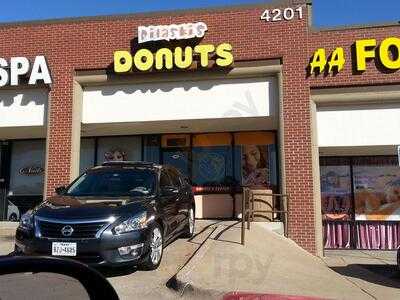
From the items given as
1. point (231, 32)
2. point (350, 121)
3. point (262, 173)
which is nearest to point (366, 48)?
point (350, 121)

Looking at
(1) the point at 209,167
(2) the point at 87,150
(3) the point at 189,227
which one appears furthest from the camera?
(2) the point at 87,150

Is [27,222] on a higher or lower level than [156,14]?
lower

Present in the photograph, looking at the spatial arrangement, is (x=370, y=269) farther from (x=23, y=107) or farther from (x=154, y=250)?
(x=23, y=107)

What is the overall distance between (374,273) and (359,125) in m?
4.69

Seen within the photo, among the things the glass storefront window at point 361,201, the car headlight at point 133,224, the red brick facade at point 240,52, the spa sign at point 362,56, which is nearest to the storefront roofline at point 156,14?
the red brick facade at point 240,52

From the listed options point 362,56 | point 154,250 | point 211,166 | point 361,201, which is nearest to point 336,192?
point 361,201

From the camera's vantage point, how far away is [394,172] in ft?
60.8

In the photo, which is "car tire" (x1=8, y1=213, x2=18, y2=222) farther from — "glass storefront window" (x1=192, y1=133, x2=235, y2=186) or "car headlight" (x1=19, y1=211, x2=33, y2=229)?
"car headlight" (x1=19, y1=211, x2=33, y2=229)

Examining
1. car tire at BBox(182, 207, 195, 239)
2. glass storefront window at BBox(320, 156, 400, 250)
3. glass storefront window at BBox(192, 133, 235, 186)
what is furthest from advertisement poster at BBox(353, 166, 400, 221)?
car tire at BBox(182, 207, 195, 239)

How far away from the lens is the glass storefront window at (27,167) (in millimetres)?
19484

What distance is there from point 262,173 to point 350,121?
353 centimetres

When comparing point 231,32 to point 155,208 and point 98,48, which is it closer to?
point 98,48

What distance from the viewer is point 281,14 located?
15.6 meters

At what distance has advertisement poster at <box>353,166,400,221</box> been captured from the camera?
60.6 feet
